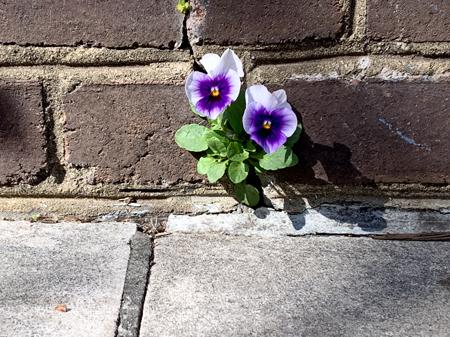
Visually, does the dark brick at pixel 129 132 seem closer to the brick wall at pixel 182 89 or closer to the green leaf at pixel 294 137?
the brick wall at pixel 182 89

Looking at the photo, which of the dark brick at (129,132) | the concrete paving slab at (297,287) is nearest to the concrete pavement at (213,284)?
the concrete paving slab at (297,287)

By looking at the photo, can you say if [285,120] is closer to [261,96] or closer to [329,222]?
[261,96]

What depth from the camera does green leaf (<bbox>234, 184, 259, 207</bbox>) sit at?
51.6 inches

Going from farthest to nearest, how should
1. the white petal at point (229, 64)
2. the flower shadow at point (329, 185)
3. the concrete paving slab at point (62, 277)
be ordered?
the flower shadow at point (329, 185)
the white petal at point (229, 64)
the concrete paving slab at point (62, 277)

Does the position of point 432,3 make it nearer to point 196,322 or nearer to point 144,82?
point 144,82

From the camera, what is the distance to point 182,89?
126 cm

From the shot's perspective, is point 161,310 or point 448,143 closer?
point 161,310

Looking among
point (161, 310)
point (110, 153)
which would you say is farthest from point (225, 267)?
point (110, 153)

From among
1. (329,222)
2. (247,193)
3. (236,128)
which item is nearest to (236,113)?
(236,128)

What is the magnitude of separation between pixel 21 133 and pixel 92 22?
0.79ft

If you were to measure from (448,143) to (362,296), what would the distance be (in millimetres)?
344

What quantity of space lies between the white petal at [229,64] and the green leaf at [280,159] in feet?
0.49

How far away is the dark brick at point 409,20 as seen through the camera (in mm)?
1205

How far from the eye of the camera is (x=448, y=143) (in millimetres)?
1278
